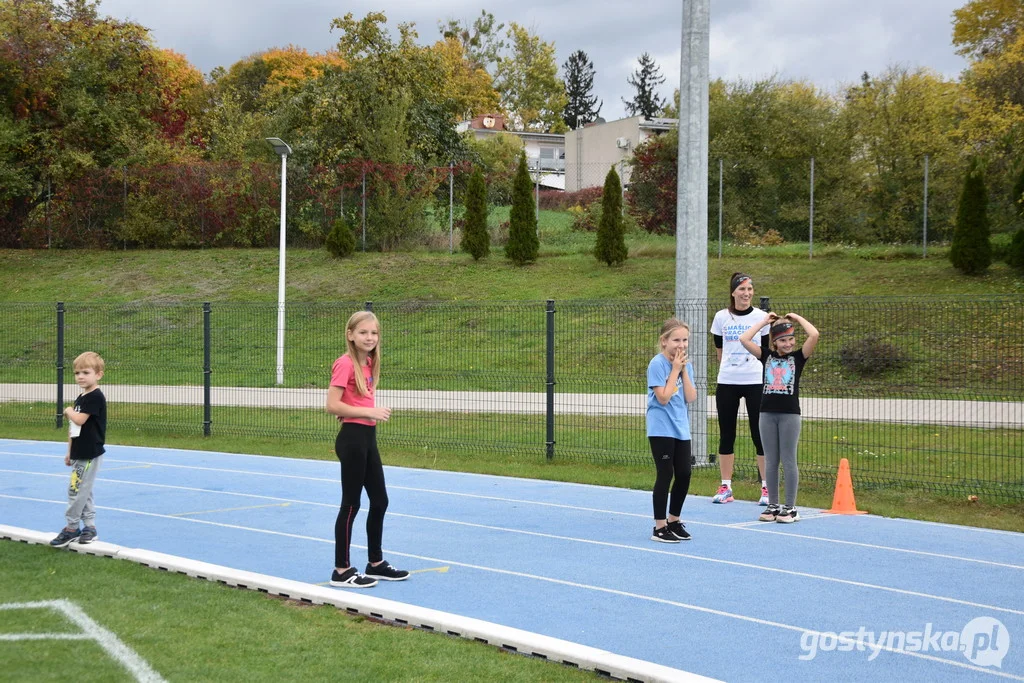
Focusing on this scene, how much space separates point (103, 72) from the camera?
3725 cm

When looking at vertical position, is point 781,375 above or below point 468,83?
below

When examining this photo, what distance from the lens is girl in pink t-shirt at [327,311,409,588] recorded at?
6660 mm

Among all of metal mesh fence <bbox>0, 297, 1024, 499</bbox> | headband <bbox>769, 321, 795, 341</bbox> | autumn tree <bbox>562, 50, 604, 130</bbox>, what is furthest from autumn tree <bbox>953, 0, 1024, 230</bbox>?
autumn tree <bbox>562, 50, 604, 130</bbox>

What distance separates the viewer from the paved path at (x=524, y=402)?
11430 mm

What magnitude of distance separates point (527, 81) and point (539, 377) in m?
68.4

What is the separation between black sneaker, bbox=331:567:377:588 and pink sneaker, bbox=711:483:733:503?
14.3 feet

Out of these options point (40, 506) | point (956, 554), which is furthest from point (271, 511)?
point (956, 554)

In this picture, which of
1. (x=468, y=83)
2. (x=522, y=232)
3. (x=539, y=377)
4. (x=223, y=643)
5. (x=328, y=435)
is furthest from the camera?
(x=468, y=83)

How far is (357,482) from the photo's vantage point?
6766mm

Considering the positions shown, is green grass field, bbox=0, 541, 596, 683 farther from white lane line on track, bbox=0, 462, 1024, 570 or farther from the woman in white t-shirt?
the woman in white t-shirt

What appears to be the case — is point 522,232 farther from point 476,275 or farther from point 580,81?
point 580,81

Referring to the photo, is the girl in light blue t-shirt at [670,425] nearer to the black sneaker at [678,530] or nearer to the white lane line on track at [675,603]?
the black sneaker at [678,530]

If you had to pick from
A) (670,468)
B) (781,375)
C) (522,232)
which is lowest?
(670,468)

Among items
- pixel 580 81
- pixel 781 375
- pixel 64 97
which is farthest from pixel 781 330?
pixel 580 81
